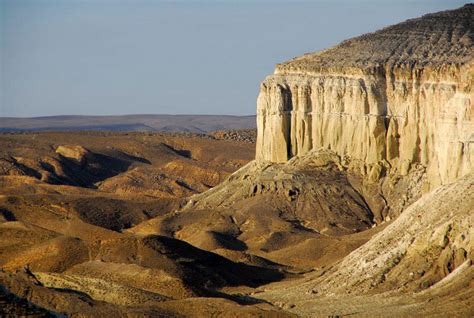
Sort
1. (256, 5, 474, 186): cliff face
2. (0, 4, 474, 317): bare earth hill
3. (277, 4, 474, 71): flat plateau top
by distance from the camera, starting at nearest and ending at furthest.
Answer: (0, 4, 474, 317): bare earth hill < (256, 5, 474, 186): cliff face < (277, 4, 474, 71): flat plateau top

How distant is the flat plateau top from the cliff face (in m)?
0.06

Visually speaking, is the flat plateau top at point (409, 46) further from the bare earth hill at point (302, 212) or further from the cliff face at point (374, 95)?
the bare earth hill at point (302, 212)

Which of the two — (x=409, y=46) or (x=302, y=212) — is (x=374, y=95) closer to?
(x=409, y=46)

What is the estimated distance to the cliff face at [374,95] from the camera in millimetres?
98188

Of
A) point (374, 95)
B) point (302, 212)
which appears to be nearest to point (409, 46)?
point (374, 95)

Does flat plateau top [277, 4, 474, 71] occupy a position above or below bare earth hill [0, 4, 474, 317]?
above

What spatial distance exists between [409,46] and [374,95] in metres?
4.74

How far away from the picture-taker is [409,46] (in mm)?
105312

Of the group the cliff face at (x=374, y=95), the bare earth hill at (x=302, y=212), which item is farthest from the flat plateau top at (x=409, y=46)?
the bare earth hill at (x=302, y=212)

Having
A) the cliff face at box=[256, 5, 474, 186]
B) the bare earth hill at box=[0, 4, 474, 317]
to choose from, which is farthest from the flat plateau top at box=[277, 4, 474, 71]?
the bare earth hill at box=[0, 4, 474, 317]

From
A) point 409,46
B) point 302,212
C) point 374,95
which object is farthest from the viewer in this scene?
point 409,46

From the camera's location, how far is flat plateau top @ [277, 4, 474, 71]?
332ft

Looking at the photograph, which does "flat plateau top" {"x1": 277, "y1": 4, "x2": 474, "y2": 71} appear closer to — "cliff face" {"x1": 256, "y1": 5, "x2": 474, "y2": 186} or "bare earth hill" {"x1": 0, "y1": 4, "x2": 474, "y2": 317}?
"cliff face" {"x1": 256, "y1": 5, "x2": 474, "y2": 186}

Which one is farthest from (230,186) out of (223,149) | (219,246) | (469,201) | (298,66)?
(223,149)
